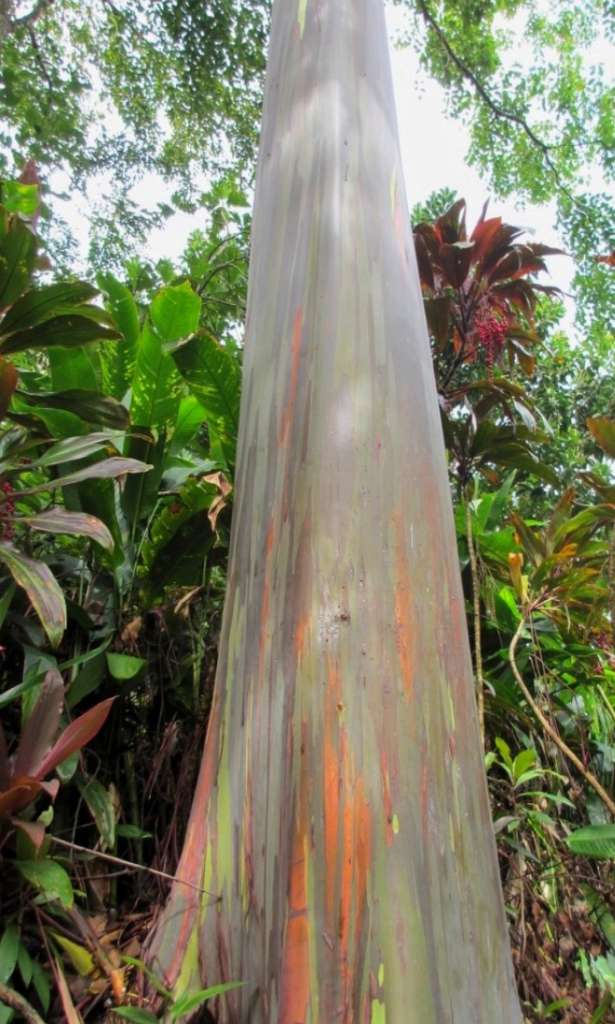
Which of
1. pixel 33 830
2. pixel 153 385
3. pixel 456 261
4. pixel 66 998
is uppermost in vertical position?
pixel 456 261

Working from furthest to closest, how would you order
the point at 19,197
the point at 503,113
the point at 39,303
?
the point at 503,113 → the point at 19,197 → the point at 39,303

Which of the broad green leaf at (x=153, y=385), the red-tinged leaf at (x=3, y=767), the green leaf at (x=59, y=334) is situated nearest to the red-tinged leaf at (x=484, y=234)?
the broad green leaf at (x=153, y=385)

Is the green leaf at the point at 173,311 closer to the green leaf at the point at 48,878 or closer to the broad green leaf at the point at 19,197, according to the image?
the broad green leaf at the point at 19,197

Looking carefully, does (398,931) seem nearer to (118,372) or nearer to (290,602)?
(290,602)

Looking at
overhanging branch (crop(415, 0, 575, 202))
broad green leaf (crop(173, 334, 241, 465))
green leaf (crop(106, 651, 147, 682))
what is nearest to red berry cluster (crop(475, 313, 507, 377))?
broad green leaf (crop(173, 334, 241, 465))

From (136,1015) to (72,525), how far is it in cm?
89

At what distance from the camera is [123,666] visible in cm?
146

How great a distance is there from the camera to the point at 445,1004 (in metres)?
0.82

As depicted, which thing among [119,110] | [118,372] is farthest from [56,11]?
[118,372]

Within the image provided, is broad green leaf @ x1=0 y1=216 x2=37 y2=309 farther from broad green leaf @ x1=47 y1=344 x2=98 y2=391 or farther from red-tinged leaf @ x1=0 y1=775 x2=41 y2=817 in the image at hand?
red-tinged leaf @ x1=0 y1=775 x2=41 y2=817

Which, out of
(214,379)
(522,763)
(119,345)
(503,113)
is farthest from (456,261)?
(503,113)

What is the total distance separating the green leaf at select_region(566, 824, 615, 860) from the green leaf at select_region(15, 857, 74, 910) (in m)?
0.90

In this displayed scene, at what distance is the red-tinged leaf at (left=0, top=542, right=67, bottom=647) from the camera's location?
1.26 meters

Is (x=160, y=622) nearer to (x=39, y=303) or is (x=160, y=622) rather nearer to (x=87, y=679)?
(x=87, y=679)
